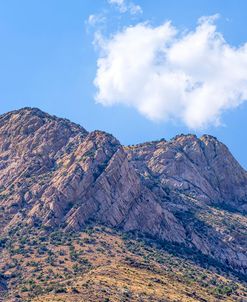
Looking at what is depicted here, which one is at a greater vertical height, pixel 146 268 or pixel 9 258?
pixel 146 268

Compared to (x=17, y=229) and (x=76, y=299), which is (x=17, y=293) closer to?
(x=76, y=299)

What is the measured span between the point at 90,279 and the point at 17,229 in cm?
5407

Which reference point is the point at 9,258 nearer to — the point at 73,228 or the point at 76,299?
the point at 73,228

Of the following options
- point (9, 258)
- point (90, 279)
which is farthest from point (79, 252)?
point (90, 279)

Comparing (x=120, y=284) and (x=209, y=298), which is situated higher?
(x=209, y=298)

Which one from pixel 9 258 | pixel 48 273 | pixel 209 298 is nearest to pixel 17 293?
pixel 48 273

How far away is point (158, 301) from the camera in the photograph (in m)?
142

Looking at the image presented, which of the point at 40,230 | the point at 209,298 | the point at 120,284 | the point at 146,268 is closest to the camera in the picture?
the point at 120,284

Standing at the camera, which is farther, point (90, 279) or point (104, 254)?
point (104, 254)

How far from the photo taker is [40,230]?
195500mm

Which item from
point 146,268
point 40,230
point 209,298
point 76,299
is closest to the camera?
point 76,299

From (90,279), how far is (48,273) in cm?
1977

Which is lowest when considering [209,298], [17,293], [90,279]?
[17,293]

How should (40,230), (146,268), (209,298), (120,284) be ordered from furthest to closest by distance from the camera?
1. (40,230)
2. (146,268)
3. (209,298)
4. (120,284)
